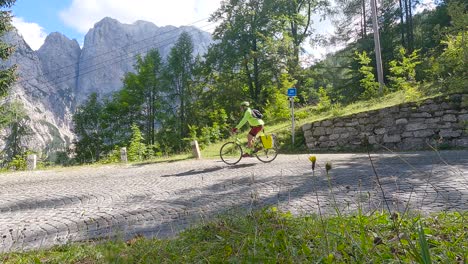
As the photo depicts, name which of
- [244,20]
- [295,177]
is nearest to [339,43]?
[244,20]

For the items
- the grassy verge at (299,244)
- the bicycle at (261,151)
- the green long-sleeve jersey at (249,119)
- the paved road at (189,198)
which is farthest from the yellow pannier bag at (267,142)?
the grassy verge at (299,244)

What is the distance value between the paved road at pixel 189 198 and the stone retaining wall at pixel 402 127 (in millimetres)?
3048

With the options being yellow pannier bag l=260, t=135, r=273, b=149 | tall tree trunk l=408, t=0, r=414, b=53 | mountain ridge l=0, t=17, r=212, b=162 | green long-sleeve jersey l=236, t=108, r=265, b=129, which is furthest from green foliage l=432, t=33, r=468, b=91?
mountain ridge l=0, t=17, r=212, b=162

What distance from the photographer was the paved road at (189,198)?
12.3 feet

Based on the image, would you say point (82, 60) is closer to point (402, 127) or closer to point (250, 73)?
point (250, 73)

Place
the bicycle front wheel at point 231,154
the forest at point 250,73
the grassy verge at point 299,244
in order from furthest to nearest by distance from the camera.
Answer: the forest at point 250,73, the bicycle front wheel at point 231,154, the grassy verge at point 299,244

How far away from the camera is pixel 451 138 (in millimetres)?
10312

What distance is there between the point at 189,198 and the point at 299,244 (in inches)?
145

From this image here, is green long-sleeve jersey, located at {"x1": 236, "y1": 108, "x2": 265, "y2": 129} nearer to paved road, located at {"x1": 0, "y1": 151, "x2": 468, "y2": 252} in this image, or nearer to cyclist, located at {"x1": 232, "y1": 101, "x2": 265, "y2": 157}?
cyclist, located at {"x1": 232, "y1": 101, "x2": 265, "y2": 157}

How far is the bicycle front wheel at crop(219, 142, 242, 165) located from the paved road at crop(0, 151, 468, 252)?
1.72m

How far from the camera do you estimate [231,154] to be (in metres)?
10.4

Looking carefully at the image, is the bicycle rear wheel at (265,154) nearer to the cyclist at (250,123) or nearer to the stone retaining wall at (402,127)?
the cyclist at (250,123)

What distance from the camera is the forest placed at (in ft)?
73.3

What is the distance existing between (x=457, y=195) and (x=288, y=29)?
28101 mm
